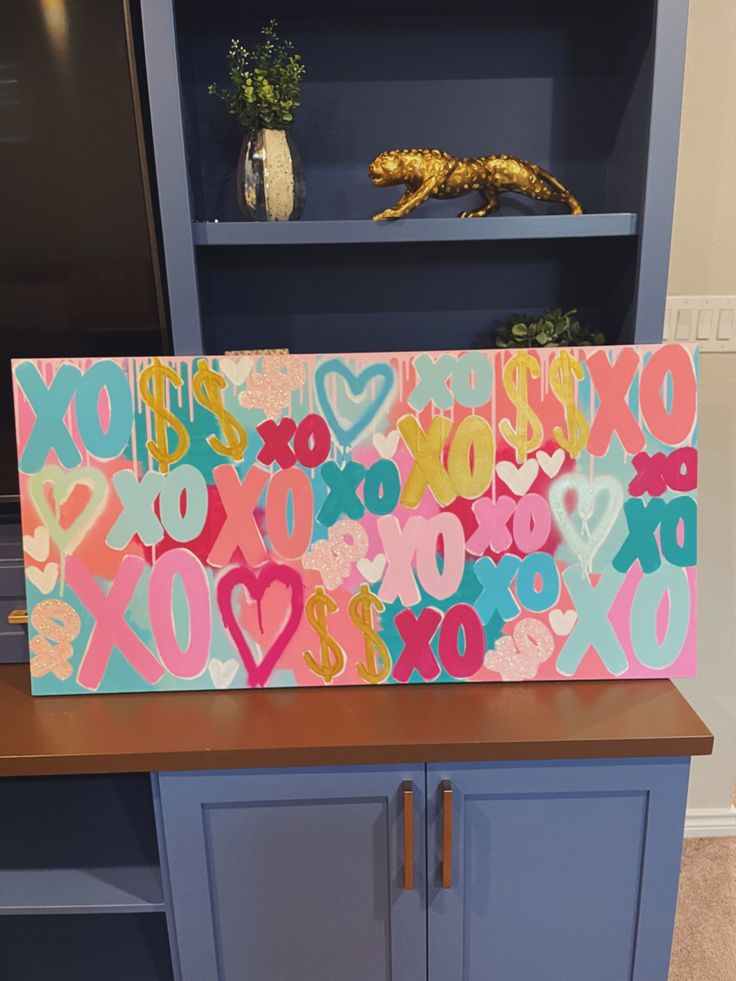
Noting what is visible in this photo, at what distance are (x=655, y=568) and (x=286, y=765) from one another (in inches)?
25.5

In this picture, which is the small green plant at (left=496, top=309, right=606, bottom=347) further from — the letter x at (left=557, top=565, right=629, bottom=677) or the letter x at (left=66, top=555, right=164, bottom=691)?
the letter x at (left=66, top=555, right=164, bottom=691)

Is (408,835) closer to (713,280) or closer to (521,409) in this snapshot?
(521,409)

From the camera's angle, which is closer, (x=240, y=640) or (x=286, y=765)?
(x=286, y=765)

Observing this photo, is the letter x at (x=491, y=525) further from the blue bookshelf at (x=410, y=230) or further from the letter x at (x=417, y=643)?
the blue bookshelf at (x=410, y=230)

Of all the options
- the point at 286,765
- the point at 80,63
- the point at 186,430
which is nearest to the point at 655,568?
the point at 286,765

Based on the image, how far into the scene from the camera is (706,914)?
162 cm

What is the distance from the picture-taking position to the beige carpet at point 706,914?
1500 millimetres

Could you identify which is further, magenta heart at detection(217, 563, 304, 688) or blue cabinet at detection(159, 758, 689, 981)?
magenta heart at detection(217, 563, 304, 688)

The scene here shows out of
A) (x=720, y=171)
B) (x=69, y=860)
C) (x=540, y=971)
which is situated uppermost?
(x=720, y=171)

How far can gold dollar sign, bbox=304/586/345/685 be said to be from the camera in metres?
1.15

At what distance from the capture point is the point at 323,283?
1.36 meters

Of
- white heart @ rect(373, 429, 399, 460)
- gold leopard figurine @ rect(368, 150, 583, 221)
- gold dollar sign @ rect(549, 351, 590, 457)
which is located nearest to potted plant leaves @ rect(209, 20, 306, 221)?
gold leopard figurine @ rect(368, 150, 583, 221)

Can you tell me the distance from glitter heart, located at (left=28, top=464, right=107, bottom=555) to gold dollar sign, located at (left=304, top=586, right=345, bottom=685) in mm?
377

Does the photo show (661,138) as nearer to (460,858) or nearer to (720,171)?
(720,171)
